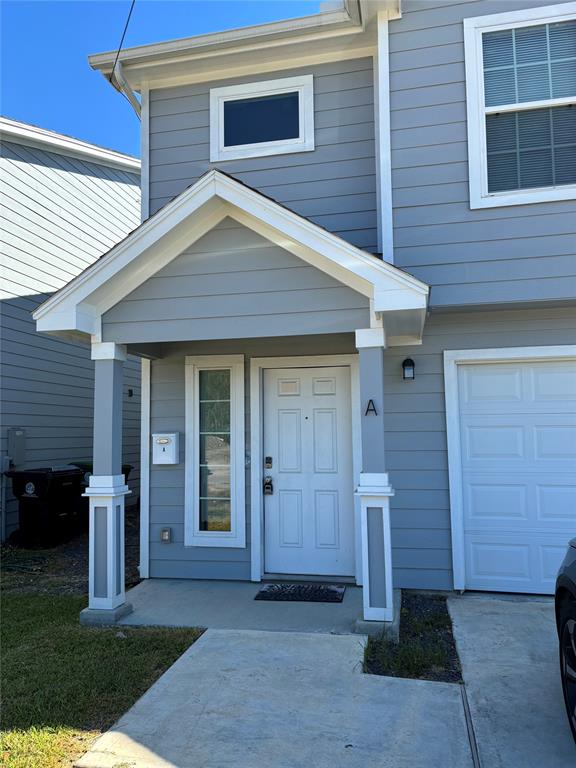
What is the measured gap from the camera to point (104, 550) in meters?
4.56

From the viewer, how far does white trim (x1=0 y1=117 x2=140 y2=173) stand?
→ 7887 mm

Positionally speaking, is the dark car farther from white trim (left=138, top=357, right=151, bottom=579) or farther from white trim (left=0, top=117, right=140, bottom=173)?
white trim (left=0, top=117, right=140, bottom=173)

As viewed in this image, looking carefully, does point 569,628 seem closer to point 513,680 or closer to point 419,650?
point 513,680

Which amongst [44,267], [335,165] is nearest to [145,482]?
[335,165]

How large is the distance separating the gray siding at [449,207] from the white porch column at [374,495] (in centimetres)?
110

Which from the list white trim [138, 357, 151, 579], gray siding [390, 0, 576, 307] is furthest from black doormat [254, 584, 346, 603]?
gray siding [390, 0, 576, 307]

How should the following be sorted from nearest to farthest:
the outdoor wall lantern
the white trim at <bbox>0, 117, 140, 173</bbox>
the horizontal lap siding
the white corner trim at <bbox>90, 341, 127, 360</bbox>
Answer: the white corner trim at <bbox>90, 341, 127, 360</bbox>, the horizontal lap siding, the outdoor wall lantern, the white trim at <bbox>0, 117, 140, 173</bbox>

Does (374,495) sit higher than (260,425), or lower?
lower

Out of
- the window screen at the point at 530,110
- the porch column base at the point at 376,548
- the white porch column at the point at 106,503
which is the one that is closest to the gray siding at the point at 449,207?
the window screen at the point at 530,110

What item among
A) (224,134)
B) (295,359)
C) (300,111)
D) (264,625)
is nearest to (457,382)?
(295,359)

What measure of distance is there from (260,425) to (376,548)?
1978 millimetres

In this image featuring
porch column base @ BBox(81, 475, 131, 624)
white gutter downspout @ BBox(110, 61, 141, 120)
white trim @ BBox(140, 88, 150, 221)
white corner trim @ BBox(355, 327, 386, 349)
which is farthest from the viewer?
white trim @ BBox(140, 88, 150, 221)

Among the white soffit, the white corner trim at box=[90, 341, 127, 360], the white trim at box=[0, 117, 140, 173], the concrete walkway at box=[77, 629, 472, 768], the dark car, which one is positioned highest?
the white trim at box=[0, 117, 140, 173]

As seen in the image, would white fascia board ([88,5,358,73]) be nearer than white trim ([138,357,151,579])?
Yes
